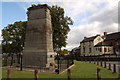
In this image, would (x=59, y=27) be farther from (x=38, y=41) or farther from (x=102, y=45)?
(x=102, y=45)

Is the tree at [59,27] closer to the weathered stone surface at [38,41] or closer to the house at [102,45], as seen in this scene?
the weathered stone surface at [38,41]

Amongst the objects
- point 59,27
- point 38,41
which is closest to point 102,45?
point 59,27

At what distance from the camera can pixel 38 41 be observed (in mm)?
19297

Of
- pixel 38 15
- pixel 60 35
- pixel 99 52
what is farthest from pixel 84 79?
pixel 99 52

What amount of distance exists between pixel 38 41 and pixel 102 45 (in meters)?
42.9

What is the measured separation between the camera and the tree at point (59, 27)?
112 feet

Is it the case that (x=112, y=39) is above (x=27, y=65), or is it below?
above

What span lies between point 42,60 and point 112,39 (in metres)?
47.1

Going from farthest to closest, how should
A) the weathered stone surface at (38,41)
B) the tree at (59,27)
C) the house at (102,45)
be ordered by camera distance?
the house at (102,45) < the tree at (59,27) < the weathered stone surface at (38,41)

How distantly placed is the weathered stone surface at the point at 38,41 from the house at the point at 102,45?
41.6 meters

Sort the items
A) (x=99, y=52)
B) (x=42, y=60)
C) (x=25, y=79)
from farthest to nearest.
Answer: (x=99, y=52) < (x=42, y=60) < (x=25, y=79)

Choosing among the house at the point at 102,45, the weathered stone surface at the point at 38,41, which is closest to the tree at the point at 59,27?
the weathered stone surface at the point at 38,41

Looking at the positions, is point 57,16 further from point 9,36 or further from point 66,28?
point 9,36

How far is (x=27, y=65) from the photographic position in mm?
19938
